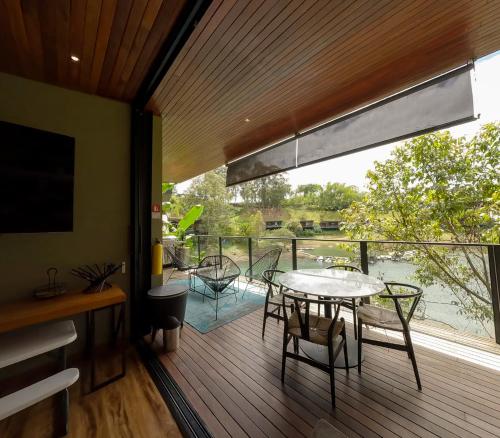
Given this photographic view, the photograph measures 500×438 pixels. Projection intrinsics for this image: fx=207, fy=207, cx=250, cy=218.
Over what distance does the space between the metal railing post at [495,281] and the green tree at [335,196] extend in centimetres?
994

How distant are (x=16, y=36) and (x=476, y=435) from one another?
4.40m

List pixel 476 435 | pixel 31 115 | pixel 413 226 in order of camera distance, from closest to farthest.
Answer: pixel 476 435
pixel 31 115
pixel 413 226

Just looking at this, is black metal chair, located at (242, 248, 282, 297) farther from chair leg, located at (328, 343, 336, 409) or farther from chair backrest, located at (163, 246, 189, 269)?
chair leg, located at (328, 343, 336, 409)

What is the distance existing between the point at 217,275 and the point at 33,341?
7.44ft

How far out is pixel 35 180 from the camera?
1.88 meters

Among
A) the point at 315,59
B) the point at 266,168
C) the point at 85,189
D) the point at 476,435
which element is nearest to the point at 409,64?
the point at 315,59

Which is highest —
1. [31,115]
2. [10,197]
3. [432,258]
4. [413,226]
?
[31,115]

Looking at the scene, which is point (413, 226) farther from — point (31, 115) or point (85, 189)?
point (31, 115)

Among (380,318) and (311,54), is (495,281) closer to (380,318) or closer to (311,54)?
(380,318)

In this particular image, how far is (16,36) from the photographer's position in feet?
5.30

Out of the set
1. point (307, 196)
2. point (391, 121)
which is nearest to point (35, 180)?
point (391, 121)

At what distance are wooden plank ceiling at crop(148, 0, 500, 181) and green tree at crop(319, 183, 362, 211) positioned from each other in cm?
1034

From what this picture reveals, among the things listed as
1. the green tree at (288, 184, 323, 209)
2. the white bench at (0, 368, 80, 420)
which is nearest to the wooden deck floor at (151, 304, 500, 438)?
the white bench at (0, 368, 80, 420)

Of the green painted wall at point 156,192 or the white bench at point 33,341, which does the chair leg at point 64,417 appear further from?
the green painted wall at point 156,192
